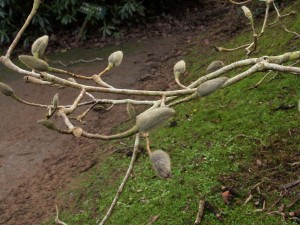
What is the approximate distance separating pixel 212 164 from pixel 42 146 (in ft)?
5.34

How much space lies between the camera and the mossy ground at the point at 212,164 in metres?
2.10

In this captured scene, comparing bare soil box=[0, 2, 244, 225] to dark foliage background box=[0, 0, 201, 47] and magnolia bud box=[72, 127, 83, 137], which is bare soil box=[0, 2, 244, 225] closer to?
dark foliage background box=[0, 0, 201, 47]

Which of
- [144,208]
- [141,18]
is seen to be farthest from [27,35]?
[144,208]

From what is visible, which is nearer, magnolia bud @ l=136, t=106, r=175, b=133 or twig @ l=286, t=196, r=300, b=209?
magnolia bud @ l=136, t=106, r=175, b=133

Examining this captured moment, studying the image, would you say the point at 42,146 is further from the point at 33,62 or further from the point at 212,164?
the point at 33,62

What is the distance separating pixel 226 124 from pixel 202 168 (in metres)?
0.36

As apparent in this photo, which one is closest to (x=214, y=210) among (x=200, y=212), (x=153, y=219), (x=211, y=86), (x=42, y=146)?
(x=200, y=212)

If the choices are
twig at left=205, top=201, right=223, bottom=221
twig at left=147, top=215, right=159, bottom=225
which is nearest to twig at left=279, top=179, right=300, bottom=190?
twig at left=205, top=201, right=223, bottom=221

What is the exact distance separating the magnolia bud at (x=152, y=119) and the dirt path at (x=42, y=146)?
198 centimetres

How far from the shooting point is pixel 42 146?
353 cm

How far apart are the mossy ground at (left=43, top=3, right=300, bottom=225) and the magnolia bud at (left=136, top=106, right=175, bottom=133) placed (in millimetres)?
1224

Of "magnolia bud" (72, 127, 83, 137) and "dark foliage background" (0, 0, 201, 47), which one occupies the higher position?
"magnolia bud" (72, 127, 83, 137)

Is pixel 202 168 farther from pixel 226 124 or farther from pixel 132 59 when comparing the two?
pixel 132 59

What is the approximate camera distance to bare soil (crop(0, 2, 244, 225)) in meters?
2.89
